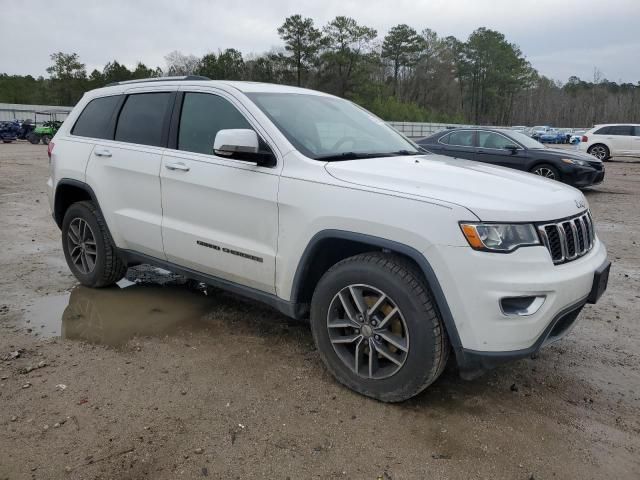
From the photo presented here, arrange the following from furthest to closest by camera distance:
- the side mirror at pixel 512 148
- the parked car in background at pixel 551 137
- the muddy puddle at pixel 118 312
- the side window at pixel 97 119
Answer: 1. the parked car in background at pixel 551 137
2. the side mirror at pixel 512 148
3. the side window at pixel 97 119
4. the muddy puddle at pixel 118 312

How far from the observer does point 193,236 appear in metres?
3.85

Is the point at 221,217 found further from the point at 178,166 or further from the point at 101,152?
the point at 101,152

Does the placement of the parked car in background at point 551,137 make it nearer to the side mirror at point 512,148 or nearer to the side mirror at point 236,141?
the side mirror at point 512,148

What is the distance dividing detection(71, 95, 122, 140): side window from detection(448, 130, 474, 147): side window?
919cm

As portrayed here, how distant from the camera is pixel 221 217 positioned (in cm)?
364

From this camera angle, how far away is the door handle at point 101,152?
450 centimetres

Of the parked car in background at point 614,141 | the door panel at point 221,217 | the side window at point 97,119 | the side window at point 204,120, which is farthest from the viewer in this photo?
the parked car in background at point 614,141

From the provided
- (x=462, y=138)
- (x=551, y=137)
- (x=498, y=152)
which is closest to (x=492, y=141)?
(x=498, y=152)

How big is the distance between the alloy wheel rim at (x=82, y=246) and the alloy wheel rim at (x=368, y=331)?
2.70m

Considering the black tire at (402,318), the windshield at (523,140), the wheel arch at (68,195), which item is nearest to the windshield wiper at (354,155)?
the black tire at (402,318)

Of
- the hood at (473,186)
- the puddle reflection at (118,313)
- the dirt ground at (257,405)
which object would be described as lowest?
the dirt ground at (257,405)

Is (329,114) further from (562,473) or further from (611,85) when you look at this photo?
(611,85)

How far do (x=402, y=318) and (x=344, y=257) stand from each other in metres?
0.68

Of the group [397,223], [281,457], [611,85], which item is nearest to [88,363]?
[281,457]
